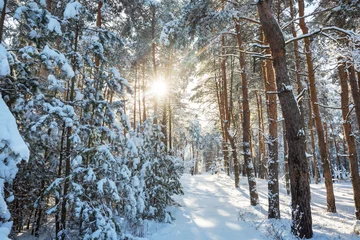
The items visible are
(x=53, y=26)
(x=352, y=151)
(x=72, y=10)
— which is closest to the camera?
(x=53, y=26)

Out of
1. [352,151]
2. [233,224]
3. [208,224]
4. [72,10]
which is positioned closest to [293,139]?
[233,224]

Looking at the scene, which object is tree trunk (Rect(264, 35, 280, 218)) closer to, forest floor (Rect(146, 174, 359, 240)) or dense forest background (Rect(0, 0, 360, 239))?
dense forest background (Rect(0, 0, 360, 239))

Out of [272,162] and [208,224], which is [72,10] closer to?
[208,224]

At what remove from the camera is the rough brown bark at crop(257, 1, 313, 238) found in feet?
17.3

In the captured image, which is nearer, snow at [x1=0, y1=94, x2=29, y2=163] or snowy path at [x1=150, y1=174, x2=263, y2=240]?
snow at [x1=0, y1=94, x2=29, y2=163]

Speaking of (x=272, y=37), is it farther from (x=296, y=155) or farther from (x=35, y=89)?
(x=35, y=89)

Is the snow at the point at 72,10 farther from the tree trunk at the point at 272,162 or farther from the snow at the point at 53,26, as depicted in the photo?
the tree trunk at the point at 272,162

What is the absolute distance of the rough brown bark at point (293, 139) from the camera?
5.27m

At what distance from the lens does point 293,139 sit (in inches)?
218

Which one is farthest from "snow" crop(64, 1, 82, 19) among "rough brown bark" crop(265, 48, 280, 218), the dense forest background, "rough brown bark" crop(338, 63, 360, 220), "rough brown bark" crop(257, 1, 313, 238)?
"rough brown bark" crop(338, 63, 360, 220)

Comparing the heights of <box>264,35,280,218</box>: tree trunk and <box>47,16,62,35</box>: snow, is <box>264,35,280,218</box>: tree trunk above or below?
below

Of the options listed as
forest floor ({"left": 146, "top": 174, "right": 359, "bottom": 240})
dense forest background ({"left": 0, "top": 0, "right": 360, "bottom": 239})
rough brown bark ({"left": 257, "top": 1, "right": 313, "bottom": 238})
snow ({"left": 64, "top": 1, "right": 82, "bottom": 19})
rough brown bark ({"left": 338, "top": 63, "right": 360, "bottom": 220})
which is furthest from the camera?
rough brown bark ({"left": 338, "top": 63, "right": 360, "bottom": 220})

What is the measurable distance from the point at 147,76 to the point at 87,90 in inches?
567

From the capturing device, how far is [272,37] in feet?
19.1
